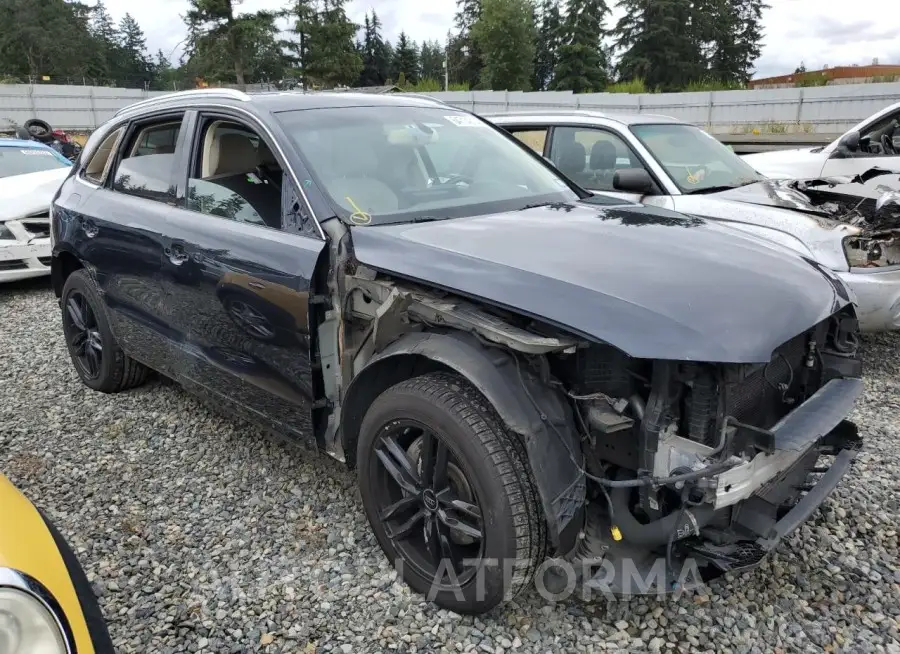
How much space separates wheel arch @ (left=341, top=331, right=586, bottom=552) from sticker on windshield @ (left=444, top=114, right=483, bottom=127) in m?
1.67

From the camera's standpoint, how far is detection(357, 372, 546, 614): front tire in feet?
6.98

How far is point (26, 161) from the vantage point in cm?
845

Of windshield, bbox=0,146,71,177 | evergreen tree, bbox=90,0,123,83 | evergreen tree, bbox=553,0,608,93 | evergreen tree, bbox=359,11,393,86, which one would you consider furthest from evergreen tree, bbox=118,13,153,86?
windshield, bbox=0,146,71,177

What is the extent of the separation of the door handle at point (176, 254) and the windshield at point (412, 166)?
801 mm

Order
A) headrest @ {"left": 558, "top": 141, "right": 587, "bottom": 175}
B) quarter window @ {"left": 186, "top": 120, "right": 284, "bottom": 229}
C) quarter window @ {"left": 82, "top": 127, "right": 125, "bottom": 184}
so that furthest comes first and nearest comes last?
headrest @ {"left": 558, "top": 141, "right": 587, "bottom": 175} → quarter window @ {"left": 82, "top": 127, "right": 125, "bottom": 184} → quarter window @ {"left": 186, "top": 120, "right": 284, "bottom": 229}

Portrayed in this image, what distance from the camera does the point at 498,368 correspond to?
220 centimetres

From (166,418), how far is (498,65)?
62.8m

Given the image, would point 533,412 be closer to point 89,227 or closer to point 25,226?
point 89,227

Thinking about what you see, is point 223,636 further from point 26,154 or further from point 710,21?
point 710,21

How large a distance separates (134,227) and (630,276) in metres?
2.72

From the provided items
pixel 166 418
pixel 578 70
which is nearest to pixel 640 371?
pixel 166 418

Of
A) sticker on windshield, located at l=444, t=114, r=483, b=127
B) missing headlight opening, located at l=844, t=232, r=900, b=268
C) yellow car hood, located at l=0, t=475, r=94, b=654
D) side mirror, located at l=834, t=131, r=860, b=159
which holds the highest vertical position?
sticker on windshield, located at l=444, t=114, r=483, b=127

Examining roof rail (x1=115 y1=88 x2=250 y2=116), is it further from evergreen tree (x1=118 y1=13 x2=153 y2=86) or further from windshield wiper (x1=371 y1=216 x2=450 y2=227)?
evergreen tree (x1=118 y1=13 x2=153 y2=86)

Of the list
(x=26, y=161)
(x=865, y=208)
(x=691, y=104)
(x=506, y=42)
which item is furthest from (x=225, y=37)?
(x=865, y=208)
